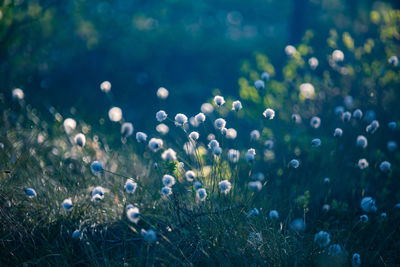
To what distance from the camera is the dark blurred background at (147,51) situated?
6652 millimetres

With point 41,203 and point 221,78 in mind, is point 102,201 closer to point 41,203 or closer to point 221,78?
point 41,203

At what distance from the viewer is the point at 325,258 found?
1.99 metres

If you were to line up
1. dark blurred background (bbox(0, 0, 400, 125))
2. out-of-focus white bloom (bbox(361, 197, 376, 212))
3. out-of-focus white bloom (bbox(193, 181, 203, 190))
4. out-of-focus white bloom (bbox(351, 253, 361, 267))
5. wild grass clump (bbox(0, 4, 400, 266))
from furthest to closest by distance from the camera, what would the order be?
dark blurred background (bbox(0, 0, 400, 125)) → out-of-focus white bloom (bbox(361, 197, 376, 212)) → out-of-focus white bloom (bbox(193, 181, 203, 190)) → wild grass clump (bbox(0, 4, 400, 266)) → out-of-focus white bloom (bbox(351, 253, 361, 267))

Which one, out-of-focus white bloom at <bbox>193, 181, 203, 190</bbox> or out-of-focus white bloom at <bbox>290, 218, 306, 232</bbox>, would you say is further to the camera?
out-of-focus white bloom at <bbox>290, 218, 306, 232</bbox>

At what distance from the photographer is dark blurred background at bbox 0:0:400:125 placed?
6.65 meters

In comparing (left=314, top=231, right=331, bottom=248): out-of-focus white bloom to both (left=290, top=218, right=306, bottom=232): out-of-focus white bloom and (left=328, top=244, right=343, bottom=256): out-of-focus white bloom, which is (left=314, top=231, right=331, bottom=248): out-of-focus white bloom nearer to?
(left=328, top=244, right=343, bottom=256): out-of-focus white bloom

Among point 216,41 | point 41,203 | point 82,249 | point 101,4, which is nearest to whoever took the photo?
point 82,249

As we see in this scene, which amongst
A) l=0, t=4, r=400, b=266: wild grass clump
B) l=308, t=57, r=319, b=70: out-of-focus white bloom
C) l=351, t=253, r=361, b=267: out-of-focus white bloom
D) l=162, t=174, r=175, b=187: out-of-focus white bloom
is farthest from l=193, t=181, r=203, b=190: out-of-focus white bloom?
l=308, t=57, r=319, b=70: out-of-focus white bloom

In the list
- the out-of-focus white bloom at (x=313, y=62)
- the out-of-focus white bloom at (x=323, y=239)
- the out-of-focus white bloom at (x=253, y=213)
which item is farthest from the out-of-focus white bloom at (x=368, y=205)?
the out-of-focus white bloom at (x=313, y=62)

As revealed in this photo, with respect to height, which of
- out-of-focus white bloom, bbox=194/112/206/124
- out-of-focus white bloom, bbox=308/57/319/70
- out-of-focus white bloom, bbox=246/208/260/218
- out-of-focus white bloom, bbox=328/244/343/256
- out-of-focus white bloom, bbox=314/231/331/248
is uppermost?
out-of-focus white bloom, bbox=308/57/319/70

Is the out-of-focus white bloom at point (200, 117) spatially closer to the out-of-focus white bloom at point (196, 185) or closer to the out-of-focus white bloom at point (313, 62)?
the out-of-focus white bloom at point (196, 185)

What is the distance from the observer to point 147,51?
7.88 meters

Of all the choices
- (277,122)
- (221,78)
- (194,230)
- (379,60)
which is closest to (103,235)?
(194,230)

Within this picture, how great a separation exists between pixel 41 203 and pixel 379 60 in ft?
16.0
